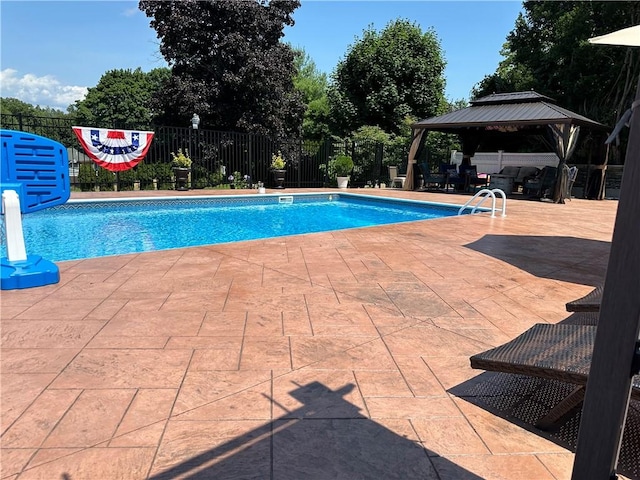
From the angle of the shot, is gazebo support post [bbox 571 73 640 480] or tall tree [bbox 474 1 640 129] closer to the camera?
gazebo support post [bbox 571 73 640 480]

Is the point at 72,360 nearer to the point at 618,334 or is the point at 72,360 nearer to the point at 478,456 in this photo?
the point at 478,456

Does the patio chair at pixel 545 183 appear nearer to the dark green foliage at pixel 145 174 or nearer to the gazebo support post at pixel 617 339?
the dark green foliage at pixel 145 174

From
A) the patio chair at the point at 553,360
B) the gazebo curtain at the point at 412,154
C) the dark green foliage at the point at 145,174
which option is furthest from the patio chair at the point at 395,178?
the patio chair at the point at 553,360

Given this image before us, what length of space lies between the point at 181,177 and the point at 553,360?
12.8 metres

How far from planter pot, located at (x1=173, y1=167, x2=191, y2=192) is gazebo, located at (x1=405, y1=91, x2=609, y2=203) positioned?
7.34m

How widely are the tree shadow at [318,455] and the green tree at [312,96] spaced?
55.6 feet

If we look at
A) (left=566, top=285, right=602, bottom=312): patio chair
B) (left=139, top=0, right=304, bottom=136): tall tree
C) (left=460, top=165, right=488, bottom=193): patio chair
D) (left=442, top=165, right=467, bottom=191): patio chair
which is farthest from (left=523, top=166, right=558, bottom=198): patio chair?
(left=566, top=285, right=602, bottom=312): patio chair

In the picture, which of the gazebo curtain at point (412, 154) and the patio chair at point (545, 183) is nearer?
the patio chair at point (545, 183)

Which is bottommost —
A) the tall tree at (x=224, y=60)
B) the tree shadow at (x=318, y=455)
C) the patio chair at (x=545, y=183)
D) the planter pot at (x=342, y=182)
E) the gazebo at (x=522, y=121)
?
the tree shadow at (x=318, y=455)

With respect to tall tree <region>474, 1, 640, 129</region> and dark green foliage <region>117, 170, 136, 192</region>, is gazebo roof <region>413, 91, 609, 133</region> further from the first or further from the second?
dark green foliage <region>117, 170, 136, 192</region>

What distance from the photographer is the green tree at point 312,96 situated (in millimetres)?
22016

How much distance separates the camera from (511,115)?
1238cm

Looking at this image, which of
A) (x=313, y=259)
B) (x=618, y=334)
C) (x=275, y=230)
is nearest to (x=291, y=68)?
(x=275, y=230)

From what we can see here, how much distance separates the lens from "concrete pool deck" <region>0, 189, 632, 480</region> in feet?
5.18
